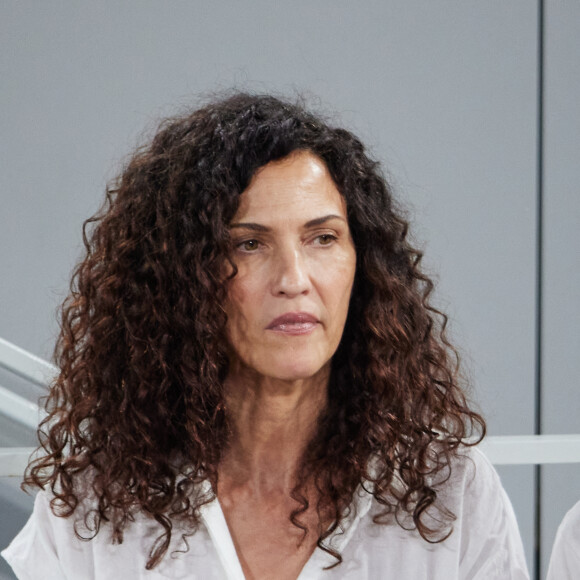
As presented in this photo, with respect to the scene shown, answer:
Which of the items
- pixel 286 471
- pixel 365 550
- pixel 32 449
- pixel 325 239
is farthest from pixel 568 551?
pixel 32 449

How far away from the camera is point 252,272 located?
1208 mm

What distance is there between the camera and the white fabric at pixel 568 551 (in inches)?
48.6

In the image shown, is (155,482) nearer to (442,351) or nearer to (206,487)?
(206,487)

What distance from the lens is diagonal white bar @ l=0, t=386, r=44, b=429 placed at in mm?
1556

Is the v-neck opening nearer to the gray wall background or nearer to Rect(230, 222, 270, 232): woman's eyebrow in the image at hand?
Rect(230, 222, 270, 232): woman's eyebrow

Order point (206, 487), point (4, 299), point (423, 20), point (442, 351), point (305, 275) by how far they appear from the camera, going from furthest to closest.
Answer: point (423, 20) < point (4, 299) < point (442, 351) < point (206, 487) < point (305, 275)

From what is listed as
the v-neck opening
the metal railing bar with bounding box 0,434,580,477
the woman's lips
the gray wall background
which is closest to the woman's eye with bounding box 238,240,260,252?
the woman's lips

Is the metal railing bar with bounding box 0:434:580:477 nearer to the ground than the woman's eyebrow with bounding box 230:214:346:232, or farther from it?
nearer to the ground

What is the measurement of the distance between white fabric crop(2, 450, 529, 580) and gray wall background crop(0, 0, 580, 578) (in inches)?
20.9

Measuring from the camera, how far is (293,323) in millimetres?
1184

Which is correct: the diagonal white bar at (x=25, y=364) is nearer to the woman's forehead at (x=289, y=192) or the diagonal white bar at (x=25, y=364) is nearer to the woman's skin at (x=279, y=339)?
the woman's skin at (x=279, y=339)

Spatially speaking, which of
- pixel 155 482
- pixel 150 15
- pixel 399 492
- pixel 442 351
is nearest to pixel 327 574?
pixel 399 492

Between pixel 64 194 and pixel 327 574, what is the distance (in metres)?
0.92

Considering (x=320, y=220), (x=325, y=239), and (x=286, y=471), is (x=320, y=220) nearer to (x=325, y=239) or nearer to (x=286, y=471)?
(x=325, y=239)
